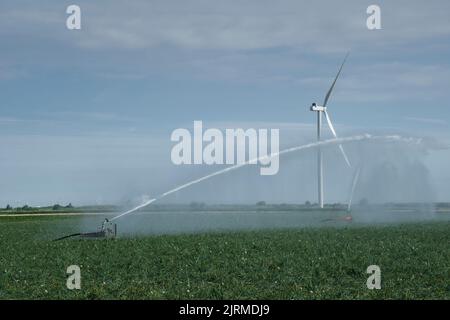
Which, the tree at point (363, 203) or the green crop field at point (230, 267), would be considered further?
the tree at point (363, 203)

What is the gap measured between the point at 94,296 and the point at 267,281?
273 inches

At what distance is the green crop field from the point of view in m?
24.2

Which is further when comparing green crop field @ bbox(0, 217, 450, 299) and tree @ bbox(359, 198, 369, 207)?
tree @ bbox(359, 198, 369, 207)

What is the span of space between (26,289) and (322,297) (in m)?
10.8

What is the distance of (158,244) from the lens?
130 ft

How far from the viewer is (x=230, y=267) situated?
98.8 ft

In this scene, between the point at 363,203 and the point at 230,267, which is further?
the point at 363,203

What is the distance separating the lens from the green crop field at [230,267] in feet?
79.6
